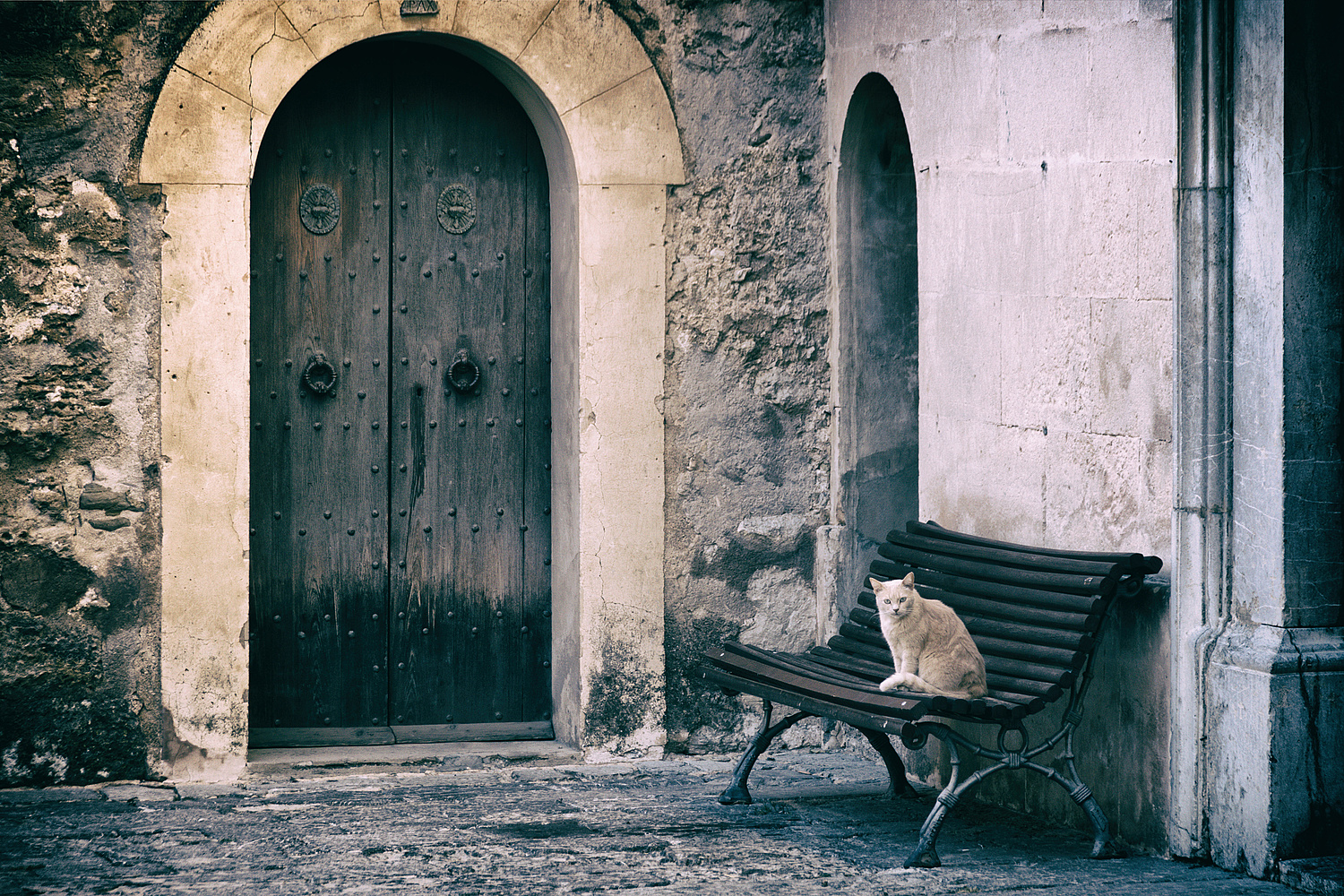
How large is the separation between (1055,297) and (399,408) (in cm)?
240

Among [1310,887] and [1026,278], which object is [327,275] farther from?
[1310,887]

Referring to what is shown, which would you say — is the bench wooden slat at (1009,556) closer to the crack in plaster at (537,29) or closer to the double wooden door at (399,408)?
the double wooden door at (399,408)

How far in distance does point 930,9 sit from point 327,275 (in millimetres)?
2364

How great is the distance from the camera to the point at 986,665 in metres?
3.97

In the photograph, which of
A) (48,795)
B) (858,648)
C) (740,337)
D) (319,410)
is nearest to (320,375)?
(319,410)

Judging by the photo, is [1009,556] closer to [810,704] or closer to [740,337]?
[810,704]

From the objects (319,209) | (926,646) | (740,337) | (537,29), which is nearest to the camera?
(926,646)

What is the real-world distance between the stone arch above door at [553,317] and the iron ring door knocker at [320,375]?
13.9 inches

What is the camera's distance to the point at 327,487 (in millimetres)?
5086

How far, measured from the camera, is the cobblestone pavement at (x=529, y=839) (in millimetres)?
3629

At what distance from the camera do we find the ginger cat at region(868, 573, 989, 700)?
381 cm

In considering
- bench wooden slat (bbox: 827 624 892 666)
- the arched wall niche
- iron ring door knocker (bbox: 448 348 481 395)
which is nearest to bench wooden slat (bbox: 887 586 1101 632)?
bench wooden slat (bbox: 827 624 892 666)

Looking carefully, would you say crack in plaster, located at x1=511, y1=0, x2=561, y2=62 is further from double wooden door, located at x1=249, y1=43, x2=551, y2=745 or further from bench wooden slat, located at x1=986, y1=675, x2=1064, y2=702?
bench wooden slat, located at x1=986, y1=675, x2=1064, y2=702

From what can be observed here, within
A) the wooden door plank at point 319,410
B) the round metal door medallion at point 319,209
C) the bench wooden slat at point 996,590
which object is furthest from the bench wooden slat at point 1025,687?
the round metal door medallion at point 319,209
